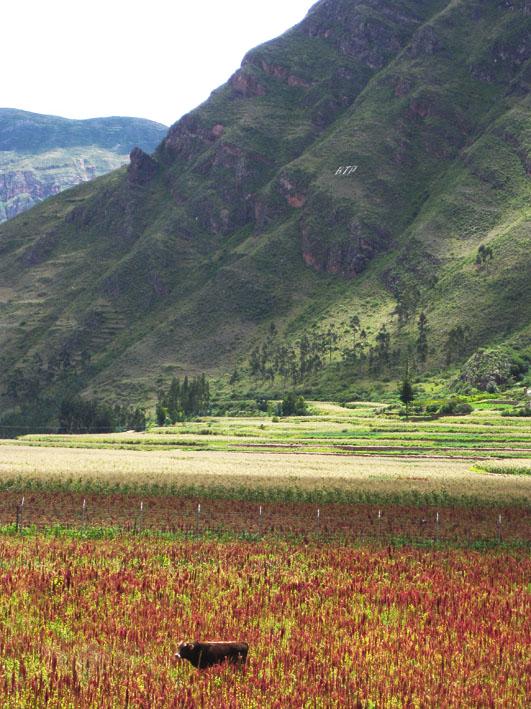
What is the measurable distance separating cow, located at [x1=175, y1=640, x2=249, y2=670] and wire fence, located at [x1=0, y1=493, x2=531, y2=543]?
19506mm

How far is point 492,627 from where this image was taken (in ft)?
65.0

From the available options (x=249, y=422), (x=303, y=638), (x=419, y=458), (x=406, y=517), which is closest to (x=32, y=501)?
(x=406, y=517)

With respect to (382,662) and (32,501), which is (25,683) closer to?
(382,662)

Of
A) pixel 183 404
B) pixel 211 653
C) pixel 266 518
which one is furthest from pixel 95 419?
pixel 211 653

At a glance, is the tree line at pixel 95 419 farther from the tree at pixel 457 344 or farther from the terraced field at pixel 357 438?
the tree at pixel 457 344

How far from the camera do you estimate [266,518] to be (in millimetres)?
42031

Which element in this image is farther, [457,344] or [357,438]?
[457,344]

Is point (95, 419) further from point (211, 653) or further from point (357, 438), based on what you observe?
point (211, 653)

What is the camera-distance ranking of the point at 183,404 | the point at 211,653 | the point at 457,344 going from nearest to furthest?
the point at 211,653, the point at 183,404, the point at 457,344

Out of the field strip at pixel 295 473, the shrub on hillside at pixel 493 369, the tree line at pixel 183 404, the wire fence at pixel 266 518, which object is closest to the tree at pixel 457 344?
the shrub on hillside at pixel 493 369

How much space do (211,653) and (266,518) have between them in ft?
85.6

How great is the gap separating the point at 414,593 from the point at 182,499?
86.3 feet

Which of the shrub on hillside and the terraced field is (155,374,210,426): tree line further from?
the shrub on hillside

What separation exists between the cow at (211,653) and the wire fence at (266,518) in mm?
19506
